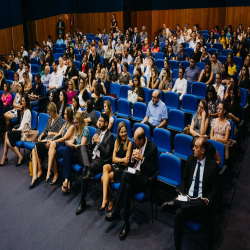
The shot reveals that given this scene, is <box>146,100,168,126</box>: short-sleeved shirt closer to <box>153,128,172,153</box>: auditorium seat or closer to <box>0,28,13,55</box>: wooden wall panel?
<box>153,128,172,153</box>: auditorium seat

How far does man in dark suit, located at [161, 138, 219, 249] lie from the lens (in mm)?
2955

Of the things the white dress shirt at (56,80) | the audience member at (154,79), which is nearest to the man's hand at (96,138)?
the audience member at (154,79)

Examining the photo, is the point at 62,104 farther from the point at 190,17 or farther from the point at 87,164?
the point at 190,17

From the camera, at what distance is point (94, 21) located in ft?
45.8

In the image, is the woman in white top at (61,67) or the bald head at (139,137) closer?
the bald head at (139,137)

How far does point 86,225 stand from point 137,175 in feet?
2.87

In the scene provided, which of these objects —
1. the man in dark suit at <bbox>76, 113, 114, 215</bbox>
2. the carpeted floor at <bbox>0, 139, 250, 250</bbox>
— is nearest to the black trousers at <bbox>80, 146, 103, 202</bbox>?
the man in dark suit at <bbox>76, 113, 114, 215</bbox>

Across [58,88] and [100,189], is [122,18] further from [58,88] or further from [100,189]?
[100,189]

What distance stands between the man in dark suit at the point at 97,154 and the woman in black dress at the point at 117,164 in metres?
0.17

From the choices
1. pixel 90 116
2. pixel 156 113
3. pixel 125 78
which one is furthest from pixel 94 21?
pixel 156 113

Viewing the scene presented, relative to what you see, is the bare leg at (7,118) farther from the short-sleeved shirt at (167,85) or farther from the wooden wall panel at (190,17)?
the wooden wall panel at (190,17)

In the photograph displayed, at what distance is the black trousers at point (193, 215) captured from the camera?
2943 millimetres

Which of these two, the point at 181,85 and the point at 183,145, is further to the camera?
the point at 181,85

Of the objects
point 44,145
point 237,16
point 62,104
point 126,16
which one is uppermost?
point 126,16
